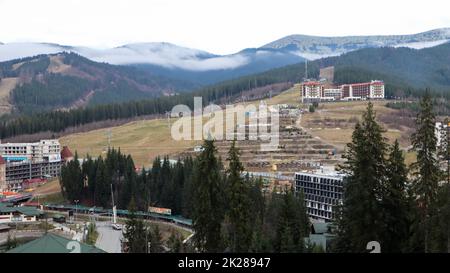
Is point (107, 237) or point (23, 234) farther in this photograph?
point (23, 234)

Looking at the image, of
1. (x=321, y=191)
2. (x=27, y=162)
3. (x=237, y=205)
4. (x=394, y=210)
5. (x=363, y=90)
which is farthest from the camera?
(x=363, y=90)

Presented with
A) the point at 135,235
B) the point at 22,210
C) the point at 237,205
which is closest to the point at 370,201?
the point at 237,205

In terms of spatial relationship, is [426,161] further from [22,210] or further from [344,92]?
[344,92]

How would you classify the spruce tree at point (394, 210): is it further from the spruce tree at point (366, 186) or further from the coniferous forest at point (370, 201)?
the spruce tree at point (366, 186)

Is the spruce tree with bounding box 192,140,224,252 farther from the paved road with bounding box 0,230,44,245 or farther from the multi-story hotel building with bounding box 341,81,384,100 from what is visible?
the multi-story hotel building with bounding box 341,81,384,100

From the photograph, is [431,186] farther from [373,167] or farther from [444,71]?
[444,71]

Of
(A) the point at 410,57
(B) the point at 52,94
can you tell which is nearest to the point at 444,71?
(A) the point at 410,57
